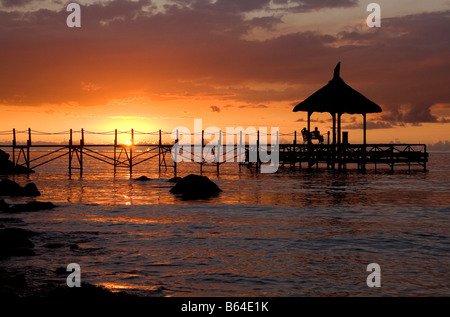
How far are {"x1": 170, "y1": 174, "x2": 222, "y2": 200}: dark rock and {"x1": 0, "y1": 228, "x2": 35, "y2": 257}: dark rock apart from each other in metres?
13.1

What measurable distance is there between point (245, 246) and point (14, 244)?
5455 millimetres

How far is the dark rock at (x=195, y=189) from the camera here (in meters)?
25.1

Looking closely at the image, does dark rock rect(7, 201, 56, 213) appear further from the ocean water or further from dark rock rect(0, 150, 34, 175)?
dark rock rect(0, 150, 34, 175)

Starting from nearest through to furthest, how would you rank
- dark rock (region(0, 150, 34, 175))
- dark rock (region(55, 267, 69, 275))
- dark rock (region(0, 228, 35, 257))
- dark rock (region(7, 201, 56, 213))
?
dark rock (region(55, 267, 69, 275)), dark rock (region(0, 228, 35, 257)), dark rock (region(7, 201, 56, 213)), dark rock (region(0, 150, 34, 175))

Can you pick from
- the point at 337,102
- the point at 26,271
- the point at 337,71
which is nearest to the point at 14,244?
the point at 26,271

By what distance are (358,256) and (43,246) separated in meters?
7.47

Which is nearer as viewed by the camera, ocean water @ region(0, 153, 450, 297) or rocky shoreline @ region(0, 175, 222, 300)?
rocky shoreline @ region(0, 175, 222, 300)

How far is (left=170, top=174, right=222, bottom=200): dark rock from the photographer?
82.4 ft

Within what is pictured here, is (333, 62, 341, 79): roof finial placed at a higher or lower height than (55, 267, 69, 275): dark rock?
higher

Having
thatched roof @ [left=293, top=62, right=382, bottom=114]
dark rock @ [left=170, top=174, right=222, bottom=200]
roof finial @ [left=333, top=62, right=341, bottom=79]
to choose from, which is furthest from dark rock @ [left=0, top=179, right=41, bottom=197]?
roof finial @ [left=333, top=62, right=341, bottom=79]

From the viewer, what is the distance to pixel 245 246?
40.0 feet

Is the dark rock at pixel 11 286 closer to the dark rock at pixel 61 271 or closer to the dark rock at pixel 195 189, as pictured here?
the dark rock at pixel 61 271

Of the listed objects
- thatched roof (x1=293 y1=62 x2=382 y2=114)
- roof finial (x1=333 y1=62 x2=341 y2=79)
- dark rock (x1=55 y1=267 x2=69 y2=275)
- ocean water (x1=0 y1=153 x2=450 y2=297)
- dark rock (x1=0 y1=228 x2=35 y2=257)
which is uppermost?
roof finial (x1=333 y1=62 x2=341 y2=79)

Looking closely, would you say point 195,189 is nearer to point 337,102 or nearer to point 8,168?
point 337,102
